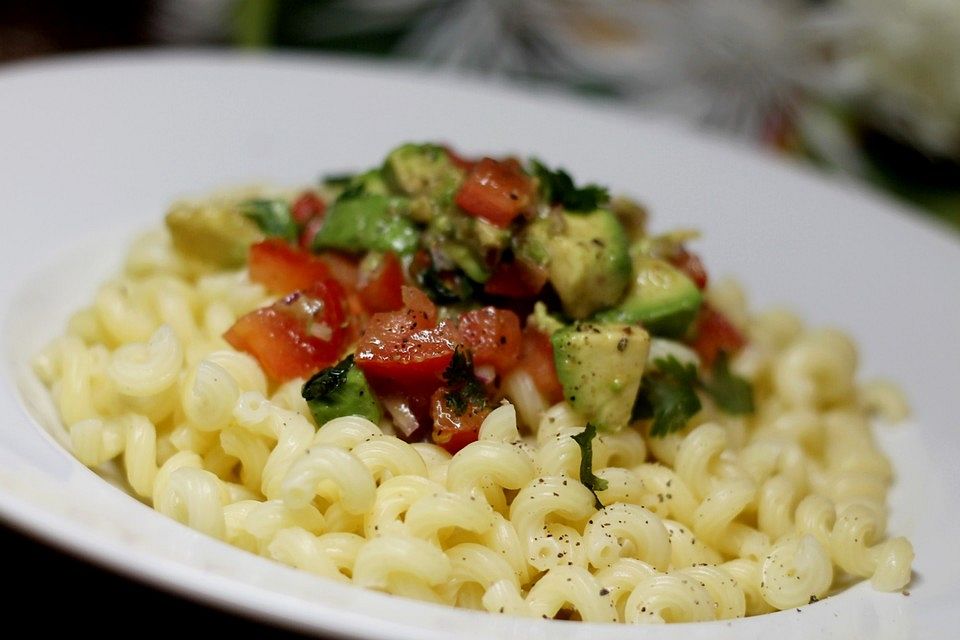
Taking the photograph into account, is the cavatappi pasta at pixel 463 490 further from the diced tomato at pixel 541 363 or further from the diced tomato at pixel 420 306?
the diced tomato at pixel 420 306

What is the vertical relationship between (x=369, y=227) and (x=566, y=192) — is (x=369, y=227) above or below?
below

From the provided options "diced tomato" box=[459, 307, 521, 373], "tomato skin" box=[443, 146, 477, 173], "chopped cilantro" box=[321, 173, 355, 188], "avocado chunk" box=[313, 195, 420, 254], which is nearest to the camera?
"diced tomato" box=[459, 307, 521, 373]

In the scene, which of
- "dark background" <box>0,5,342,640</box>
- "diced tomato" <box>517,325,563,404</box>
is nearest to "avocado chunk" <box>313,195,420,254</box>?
"diced tomato" <box>517,325,563,404</box>

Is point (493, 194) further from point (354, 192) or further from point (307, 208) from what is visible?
point (307, 208)

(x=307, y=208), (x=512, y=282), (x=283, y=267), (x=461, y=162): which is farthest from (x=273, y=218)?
(x=512, y=282)

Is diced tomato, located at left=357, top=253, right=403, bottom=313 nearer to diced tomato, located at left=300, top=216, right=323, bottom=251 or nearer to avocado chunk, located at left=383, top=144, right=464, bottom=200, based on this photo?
avocado chunk, located at left=383, top=144, right=464, bottom=200

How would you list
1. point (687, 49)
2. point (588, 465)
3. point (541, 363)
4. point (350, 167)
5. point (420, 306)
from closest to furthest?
point (588, 465) < point (420, 306) < point (541, 363) < point (350, 167) < point (687, 49)

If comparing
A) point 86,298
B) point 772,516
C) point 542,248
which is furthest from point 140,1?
point 772,516
